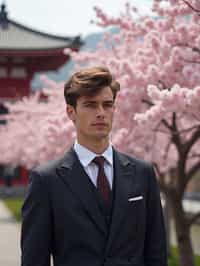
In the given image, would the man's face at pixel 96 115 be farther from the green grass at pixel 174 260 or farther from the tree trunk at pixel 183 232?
the green grass at pixel 174 260

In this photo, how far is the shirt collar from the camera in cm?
325

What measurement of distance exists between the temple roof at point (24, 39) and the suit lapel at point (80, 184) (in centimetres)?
3212

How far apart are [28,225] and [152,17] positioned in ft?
21.2

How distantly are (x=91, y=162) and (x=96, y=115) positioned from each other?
0.22 metres

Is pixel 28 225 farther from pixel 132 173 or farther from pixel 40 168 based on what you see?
pixel 132 173

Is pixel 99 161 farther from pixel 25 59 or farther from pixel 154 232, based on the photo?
pixel 25 59

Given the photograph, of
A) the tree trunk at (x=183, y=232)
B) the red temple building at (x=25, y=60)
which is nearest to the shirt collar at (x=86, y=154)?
the tree trunk at (x=183, y=232)

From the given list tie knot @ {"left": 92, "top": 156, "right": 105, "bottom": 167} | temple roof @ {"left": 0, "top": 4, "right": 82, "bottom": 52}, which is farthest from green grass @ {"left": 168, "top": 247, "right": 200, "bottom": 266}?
temple roof @ {"left": 0, "top": 4, "right": 82, "bottom": 52}

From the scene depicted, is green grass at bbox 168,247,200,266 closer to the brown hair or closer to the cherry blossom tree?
the cherry blossom tree

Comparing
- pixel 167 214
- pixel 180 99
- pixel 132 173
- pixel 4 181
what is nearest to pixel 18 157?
pixel 4 181

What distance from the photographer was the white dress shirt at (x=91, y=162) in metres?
3.25

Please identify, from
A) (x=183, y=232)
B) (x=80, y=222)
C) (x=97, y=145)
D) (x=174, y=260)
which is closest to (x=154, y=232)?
(x=80, y=222)

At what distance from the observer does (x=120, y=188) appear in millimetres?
3232

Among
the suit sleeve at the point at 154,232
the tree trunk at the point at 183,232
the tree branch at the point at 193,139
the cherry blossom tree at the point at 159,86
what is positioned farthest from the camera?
the tree trunk at the point at 183,232
